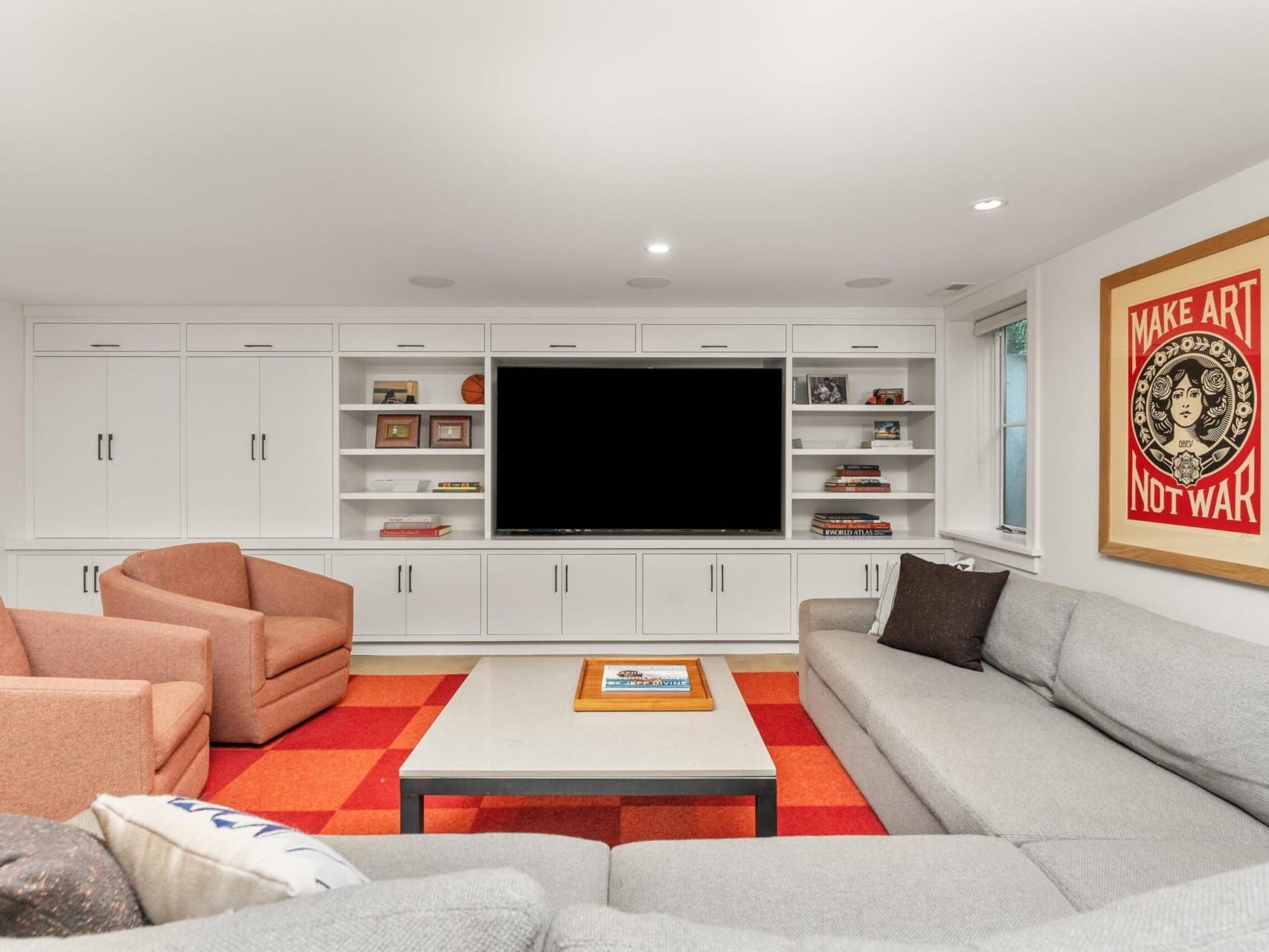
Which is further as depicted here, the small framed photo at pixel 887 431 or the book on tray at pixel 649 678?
the small framed photo at pixel 887 431

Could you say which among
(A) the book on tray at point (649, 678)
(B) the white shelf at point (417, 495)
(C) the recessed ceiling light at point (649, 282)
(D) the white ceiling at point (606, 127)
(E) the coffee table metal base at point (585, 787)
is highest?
(C) the recessed ceiling light at point (649, 282)

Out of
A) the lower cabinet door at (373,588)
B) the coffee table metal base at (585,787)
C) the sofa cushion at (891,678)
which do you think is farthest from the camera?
the lower cabinet door at (373,588)

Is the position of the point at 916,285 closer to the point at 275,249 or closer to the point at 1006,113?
the point at 1006,113

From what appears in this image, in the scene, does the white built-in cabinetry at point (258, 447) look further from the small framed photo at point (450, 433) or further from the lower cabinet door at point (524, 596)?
the lower cabinet door at point (524, 596)

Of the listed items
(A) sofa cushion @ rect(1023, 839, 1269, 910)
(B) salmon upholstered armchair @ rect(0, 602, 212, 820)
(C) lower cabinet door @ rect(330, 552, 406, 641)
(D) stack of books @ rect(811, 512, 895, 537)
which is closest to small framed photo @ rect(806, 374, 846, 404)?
(D) stack of books @ rect(811, 512, 895, 537)

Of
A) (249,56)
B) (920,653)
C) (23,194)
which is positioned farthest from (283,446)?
(920,653)

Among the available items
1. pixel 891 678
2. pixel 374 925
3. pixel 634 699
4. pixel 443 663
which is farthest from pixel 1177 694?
pixel 443 663

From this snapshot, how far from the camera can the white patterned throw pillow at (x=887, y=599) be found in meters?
3.24

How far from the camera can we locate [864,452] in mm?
4641

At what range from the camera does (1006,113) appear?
2.04 metres

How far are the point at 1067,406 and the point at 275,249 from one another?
3889 millimetres

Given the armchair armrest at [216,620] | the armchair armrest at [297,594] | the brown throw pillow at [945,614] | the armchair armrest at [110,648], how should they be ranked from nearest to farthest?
the armchair armrest at [110,648]
the brown throw pillow at [945,614]
the armchair armrest at [216,620]
the armchair armrest at [297,594]

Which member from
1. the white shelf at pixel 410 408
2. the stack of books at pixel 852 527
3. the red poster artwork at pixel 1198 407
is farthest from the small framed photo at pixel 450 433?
the red poster artwork at pixel 1198 407

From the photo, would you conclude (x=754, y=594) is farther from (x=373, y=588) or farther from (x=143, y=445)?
(x=143, y=445)
